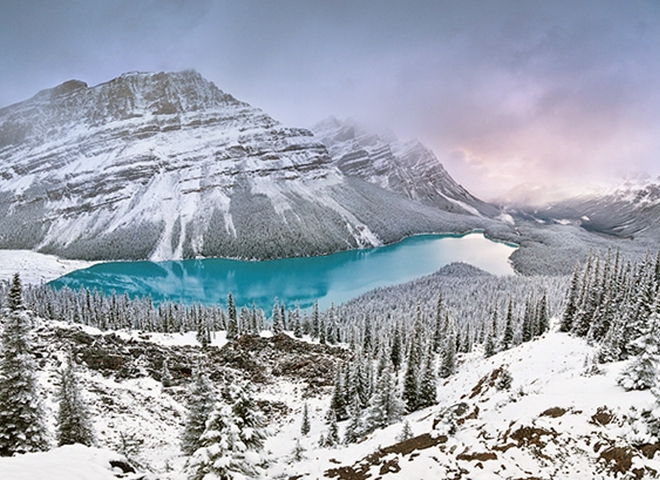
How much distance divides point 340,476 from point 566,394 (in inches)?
411

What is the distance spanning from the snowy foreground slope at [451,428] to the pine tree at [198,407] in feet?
5.83

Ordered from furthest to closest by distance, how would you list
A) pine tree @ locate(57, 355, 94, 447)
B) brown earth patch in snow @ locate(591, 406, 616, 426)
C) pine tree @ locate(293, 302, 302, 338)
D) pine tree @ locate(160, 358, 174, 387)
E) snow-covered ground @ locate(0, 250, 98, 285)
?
snow-covered ground @ locate(0, 250, 98, 285), pine tree @ locate(293, 302, 302, 338), pine tree @ locate(160, 358, 174, 387), pine tree @ locate(57, 355, 94, 447), brown earth patch in snow @ locate(591, 406, 616, 426)

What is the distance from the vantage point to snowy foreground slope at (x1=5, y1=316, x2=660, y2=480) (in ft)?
36.5

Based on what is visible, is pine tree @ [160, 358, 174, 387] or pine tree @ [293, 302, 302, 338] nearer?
pine tree @ [160, 358, 174, 387]

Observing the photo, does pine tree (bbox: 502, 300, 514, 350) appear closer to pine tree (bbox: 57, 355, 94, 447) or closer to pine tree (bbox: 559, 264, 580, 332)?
pine tree (bbox: 559, 264, 580, 332)

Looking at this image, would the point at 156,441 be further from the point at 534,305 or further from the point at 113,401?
the point at 534,305

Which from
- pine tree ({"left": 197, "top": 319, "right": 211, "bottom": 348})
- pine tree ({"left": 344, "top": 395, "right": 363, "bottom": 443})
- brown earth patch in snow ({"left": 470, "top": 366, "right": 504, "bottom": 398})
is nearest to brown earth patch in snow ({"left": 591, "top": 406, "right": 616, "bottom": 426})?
brown earth patch in snow ({"left": 470, "top": 366, "right": 504, "bottom": 398})

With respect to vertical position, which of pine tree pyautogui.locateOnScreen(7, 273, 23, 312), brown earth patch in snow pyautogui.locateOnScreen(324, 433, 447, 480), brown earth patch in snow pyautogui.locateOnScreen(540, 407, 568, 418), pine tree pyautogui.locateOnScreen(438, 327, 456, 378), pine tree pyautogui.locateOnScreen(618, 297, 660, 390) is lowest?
pine tree pyautogui.locateOnScreen(438, 327, 456, 378)

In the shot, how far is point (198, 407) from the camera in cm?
2125

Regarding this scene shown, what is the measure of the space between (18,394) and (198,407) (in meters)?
9.13

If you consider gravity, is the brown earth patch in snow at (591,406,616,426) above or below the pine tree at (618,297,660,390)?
below

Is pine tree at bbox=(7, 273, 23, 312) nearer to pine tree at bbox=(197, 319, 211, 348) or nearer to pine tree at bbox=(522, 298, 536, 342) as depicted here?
pine tree at bbox=(197, 319, 211, 348)

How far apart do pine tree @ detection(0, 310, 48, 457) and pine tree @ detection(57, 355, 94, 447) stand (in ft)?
Result: 7.57

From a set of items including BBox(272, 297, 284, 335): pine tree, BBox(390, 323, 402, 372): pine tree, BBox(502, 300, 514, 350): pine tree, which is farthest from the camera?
BBox(272, 297, 284, 335): pine tree
